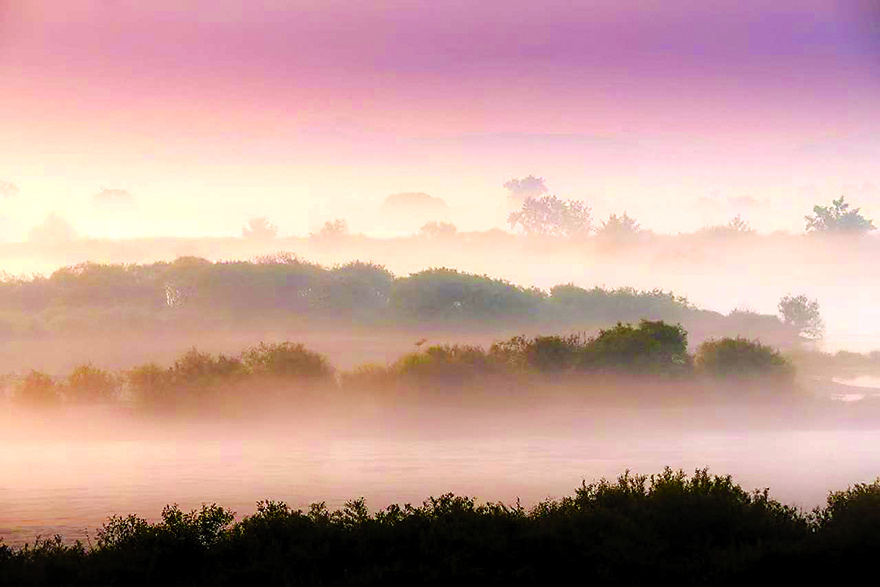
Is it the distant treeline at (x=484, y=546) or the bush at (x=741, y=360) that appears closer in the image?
the distant treeline at (x=484, y=546)

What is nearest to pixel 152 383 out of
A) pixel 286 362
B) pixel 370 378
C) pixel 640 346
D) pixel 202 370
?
pixel 202 370

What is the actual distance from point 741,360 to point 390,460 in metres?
44.2

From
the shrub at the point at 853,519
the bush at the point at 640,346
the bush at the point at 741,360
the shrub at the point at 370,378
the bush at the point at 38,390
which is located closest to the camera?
the shrub at the point at 853,519

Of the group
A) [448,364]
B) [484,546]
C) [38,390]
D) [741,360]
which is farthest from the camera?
[38,390]

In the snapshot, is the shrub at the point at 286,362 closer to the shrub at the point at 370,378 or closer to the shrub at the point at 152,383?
the shrub at the point at 370,378

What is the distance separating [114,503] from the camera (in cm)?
7581

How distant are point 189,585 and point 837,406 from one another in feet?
449

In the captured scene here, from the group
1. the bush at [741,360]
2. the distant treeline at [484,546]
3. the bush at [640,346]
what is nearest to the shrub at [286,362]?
the bush at [640,346]

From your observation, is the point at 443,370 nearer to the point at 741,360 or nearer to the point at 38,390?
the point at 741,360

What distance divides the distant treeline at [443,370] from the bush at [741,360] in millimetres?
120

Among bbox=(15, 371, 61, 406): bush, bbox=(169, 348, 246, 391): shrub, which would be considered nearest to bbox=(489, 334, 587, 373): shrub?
bbox=(169, 348, 246, 391): shrub

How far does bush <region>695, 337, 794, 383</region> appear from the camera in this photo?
133 metres

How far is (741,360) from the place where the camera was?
13462 cm

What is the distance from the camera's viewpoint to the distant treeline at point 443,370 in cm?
13275
